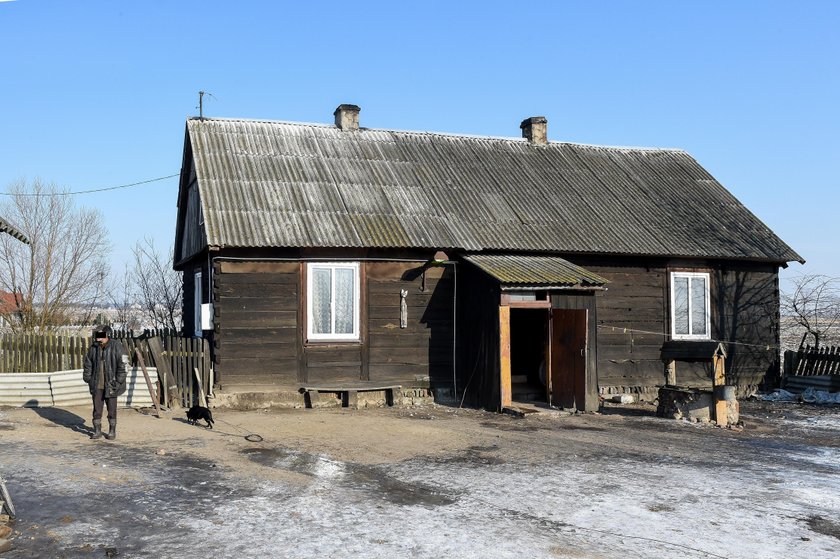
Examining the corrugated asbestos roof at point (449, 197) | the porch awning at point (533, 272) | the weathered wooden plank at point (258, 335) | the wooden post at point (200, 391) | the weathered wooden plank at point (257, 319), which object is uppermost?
the corrugated asbestos roof at point (449, 197)

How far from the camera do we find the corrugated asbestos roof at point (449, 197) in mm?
15672

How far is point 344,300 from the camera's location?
1556 centimetres

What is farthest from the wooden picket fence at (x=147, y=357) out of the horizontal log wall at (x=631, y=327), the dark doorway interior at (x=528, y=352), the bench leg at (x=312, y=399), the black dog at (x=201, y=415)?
the horizontal log wall at (x=631, y=327)

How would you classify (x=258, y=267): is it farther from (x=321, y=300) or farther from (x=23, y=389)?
(x=23, y=389)

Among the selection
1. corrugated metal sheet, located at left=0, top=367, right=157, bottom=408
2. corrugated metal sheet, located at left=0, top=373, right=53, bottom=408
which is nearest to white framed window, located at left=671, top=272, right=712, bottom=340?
corrugated metal sheet, located at left=0, top=367, right=157, bottom=408

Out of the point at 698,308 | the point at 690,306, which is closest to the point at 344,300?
the point at 690,306

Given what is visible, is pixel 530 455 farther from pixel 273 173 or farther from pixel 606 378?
pixel 273 173

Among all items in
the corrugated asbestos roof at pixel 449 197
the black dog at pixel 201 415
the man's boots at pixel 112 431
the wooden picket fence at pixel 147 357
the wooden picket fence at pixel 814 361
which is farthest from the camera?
the wooden picket fence at pixel 814 361

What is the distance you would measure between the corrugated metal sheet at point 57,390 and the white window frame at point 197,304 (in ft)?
9.06

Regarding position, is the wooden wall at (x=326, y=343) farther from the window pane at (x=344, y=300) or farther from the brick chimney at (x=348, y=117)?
the brick chimney at (x=348, y=117)

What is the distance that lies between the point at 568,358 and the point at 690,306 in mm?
4217

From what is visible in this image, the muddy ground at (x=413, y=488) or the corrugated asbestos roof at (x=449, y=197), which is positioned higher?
the corrugated asbestos roof at (x=449, y=197)

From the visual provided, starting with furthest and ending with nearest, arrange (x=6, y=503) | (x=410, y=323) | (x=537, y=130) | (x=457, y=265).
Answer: (x=537, y=130) < (x=457, y=265) < (x=410, y=323) < (x=6, y=503)

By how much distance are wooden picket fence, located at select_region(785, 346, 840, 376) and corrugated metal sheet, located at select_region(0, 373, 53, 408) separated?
16.5m
